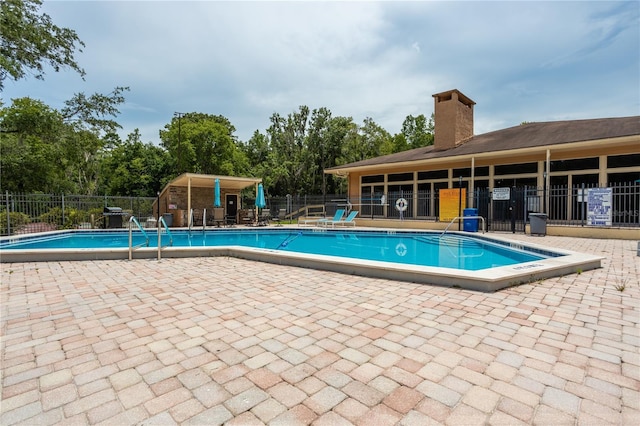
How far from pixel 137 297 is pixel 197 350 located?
1979 millimetres

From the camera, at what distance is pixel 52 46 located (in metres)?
15.2

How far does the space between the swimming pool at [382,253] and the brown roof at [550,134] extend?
557 cm

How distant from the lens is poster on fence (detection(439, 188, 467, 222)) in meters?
14.6

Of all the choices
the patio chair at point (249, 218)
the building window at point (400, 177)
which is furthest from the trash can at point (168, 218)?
the building window at point (400, 177)

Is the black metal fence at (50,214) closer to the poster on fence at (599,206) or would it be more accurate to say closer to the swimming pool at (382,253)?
the swimming pool at (382,253)

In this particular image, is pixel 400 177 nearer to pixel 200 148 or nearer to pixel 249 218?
pixel 249 218

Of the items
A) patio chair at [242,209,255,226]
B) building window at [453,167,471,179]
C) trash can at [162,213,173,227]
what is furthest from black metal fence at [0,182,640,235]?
patio chair at [242,209,255,226]

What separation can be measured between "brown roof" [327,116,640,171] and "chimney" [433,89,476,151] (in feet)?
2.10

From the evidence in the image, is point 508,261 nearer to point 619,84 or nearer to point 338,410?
point 338,410

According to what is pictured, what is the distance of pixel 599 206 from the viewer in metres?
10.7

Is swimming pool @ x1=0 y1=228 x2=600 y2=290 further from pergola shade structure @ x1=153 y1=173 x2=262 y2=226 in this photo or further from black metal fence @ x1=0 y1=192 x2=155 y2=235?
pergola shade structure @ x1=153 y1=173 x2=262 y2=226

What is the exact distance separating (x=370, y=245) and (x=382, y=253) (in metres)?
1.72

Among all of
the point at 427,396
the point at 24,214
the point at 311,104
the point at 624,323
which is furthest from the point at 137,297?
the point at 311,104

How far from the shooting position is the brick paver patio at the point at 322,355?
1738 mm
